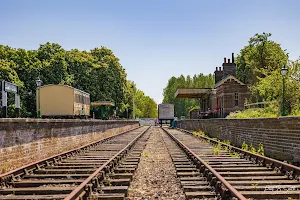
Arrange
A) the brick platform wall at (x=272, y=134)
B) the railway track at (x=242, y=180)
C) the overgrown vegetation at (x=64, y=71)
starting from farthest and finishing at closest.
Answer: the overgrown vegetation at (x=64, y=71) < the brick platform wall at (x=272, y=134) < the railway track at (x=242, y=180)

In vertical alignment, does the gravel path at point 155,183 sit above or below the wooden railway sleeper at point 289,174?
below

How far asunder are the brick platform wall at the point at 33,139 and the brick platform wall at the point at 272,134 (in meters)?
7.34

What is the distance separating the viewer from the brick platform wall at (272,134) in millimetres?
9414

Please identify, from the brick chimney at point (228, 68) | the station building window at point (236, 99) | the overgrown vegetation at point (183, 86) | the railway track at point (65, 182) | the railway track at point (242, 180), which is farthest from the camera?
the overgrown vegetation at point (183, 86)

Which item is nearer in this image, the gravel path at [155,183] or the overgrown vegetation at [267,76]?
the gravel path at [155,183]

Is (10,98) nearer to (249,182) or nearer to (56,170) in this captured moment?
(56,170)

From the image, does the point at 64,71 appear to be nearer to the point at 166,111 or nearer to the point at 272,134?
the point at 166,111

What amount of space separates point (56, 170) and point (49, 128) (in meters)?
3.91

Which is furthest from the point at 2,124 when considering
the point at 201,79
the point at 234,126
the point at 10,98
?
the point at 201,79

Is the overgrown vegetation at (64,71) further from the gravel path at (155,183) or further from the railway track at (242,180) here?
the railway track at (242,180)

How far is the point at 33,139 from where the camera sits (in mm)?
10320

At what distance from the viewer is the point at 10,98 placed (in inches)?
1625

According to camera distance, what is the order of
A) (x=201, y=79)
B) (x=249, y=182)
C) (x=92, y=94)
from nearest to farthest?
1. (x=249, y=182)
2. (x=92, y=94)
3. (x=201, y=79)

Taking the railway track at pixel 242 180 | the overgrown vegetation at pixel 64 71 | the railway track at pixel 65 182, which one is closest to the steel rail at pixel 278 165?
the railway track at pixel 242 180
